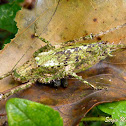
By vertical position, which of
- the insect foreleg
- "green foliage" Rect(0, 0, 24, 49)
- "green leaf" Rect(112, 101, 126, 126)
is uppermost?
"green foliage" Rect(0, 0, 24, 49)

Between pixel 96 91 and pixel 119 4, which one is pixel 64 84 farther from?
pixel 119 4

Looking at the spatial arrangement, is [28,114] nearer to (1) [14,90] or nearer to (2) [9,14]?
(1) [14,90]

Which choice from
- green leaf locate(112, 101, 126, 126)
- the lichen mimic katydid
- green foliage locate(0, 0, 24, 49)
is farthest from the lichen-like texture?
green leaf locate(112, 101, 126, 126)

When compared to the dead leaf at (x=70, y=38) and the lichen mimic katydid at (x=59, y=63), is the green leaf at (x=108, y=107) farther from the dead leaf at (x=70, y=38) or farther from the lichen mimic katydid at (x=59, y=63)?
the lichen mimic katydid at (x=59, y=63)

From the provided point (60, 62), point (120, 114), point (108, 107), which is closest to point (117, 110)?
point (120, 114)

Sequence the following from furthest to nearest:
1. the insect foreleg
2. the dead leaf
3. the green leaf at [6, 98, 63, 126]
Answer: the dead leaf → the insect foreleg → the green leaf at [6, 98, 63, 126]

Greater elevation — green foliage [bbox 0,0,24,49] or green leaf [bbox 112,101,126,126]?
green foliage [bbox 0,0,24,49]

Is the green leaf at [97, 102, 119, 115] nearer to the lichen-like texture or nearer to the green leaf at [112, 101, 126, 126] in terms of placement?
the green leaf at [112, 101, 126, 126]
